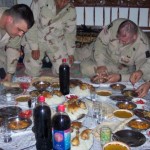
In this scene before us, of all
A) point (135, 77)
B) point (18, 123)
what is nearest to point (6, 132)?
point (18, 123)

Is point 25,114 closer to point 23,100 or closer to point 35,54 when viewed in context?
point 23,100

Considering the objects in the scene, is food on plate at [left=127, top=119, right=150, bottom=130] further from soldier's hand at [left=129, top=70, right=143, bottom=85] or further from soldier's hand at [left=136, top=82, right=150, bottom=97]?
soldier's hand at [left=129, top=70, right=143, bottom=85]

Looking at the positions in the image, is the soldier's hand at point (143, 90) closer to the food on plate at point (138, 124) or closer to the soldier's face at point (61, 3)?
the food on plate at point (138, 124)

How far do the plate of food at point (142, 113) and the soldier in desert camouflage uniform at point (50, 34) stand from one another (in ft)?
5.91

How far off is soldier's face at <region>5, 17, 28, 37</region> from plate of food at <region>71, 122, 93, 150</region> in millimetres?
921

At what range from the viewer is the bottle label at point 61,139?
1207 mm

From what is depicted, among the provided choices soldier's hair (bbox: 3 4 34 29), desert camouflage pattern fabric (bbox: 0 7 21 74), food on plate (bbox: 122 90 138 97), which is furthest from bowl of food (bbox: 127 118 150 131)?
desert camouflage pattern fabric (bbox: 0 7 21 74)

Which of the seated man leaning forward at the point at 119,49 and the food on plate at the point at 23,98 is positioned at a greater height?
the seated man leaning forward at the point at 119,49

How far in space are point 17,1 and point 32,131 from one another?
3744 millimetres

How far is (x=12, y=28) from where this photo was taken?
81.6 inches

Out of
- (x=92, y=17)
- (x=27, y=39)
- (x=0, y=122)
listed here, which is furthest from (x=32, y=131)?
(x=92, y=17)

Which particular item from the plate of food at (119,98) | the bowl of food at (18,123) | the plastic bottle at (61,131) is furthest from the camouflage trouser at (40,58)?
the plastic bottle at (61,131)

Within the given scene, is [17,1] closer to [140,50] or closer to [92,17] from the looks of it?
[92,17]

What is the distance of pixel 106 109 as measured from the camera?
5.67 ft
